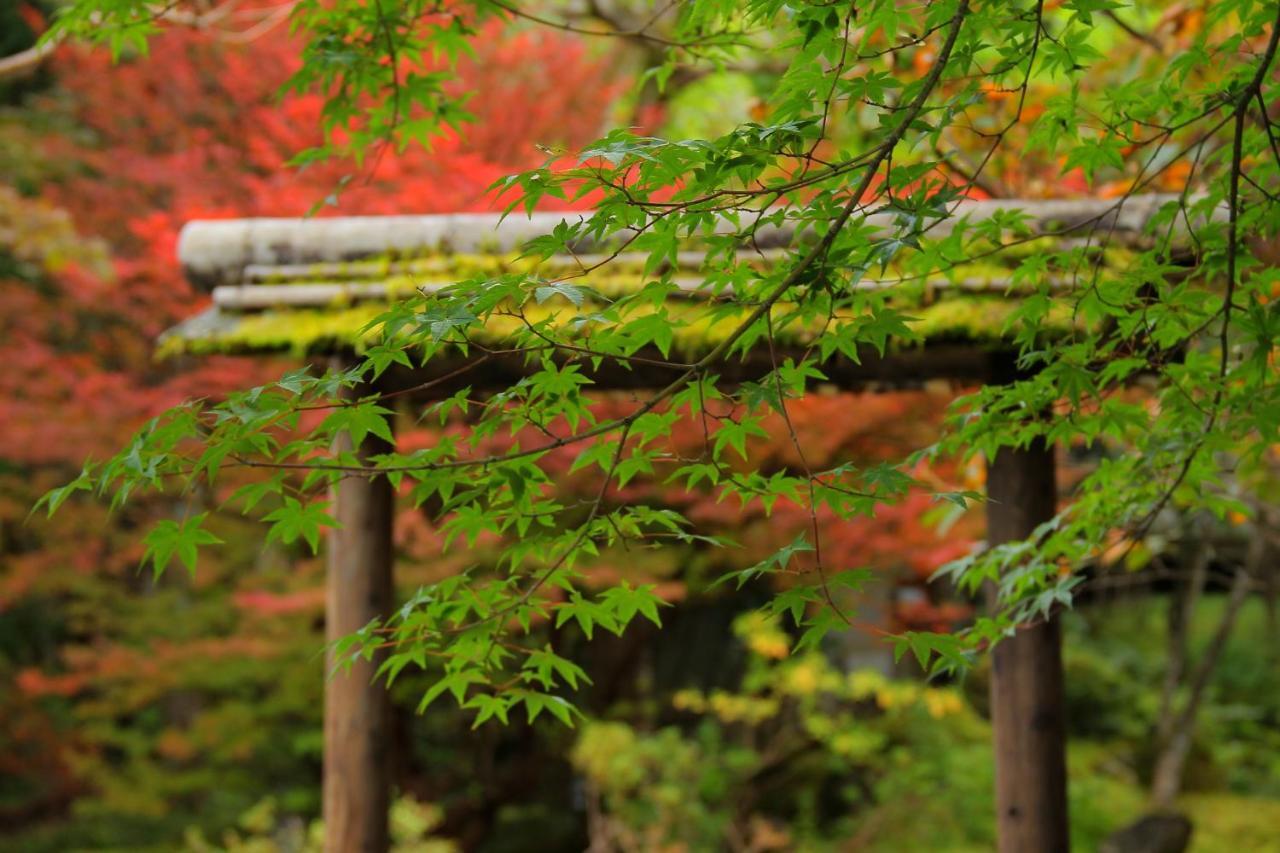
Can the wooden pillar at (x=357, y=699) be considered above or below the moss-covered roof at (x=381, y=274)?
below

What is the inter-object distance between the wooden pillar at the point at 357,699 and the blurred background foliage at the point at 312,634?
90.2 inches

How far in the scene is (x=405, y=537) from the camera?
6988 millimetres

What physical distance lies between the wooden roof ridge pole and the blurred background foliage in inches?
103

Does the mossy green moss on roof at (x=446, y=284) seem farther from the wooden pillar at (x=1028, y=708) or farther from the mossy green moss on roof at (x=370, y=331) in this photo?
the wooden pillar at (x=1028, y=708)

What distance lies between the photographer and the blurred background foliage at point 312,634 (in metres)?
6.81

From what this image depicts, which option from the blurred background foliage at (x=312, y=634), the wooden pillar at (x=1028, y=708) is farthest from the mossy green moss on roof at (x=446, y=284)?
the blurred background foliage at (x=312, y=634)

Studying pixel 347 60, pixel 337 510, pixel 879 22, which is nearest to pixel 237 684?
pixel 337 510

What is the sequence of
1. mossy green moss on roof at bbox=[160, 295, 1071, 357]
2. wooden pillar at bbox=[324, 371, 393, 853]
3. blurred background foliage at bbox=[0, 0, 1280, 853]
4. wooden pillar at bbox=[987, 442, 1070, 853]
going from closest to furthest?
mossy green moss on roof at bbox=[160, 295, 1071, 357] → wooden pillar at bbox=[987, 442, 1070, 853] → wooden pillar at bbox=[324, 371, 393, 853] → blurred background foliage at bbox=[0, 0, 1280, 853]

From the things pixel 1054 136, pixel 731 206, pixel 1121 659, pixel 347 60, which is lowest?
pixel 1121 659

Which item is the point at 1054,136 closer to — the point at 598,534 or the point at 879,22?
the point at 879,22

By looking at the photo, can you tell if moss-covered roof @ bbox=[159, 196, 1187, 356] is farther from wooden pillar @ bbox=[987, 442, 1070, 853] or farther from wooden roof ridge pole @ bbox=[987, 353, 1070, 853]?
wooden pillar @ bbox=[987, 442, 1070, 853]

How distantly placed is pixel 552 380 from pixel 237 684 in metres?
6.85

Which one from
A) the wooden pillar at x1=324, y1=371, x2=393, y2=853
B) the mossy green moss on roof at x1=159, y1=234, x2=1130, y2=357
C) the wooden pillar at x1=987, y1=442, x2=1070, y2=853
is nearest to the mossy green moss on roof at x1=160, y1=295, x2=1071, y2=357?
the mossy green moss on roof at x1=159, y1=234, x2=1130, y2=357

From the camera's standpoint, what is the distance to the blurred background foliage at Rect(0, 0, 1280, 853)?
22.4 ft
